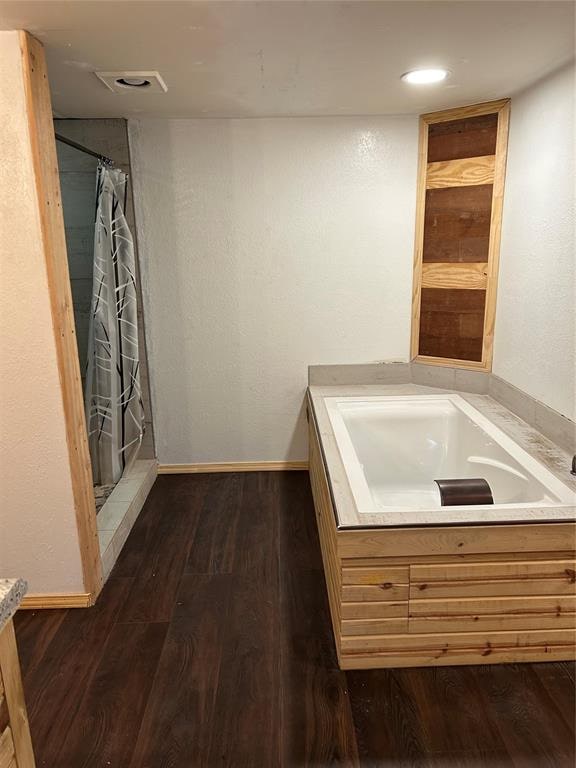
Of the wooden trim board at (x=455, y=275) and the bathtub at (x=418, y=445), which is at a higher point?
the wooden trim board at (x=455, y=275)

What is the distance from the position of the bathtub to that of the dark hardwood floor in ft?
2.07

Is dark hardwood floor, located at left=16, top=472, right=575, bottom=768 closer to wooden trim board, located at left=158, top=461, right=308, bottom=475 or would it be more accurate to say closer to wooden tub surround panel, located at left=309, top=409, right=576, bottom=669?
wooden tub surround panel, located at left=309, top=409, right=576, bottom=669

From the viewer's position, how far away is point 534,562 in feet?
6.41

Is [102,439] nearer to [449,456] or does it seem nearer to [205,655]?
[205,655]

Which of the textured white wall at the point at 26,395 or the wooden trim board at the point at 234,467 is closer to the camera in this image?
the textured white wall at the point at 26,395

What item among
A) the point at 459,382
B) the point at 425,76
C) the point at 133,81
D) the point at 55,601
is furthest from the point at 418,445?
the point at 133,81

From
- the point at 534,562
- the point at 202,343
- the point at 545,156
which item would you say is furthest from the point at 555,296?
the point at 202,343

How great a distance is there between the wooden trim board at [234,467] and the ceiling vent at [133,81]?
7.26 ft

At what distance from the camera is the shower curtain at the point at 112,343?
2.95 meters

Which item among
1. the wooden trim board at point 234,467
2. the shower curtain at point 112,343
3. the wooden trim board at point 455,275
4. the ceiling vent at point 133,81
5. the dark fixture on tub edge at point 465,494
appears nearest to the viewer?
the dark fixture on tub edge at point 465,494

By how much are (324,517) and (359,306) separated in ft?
4.93

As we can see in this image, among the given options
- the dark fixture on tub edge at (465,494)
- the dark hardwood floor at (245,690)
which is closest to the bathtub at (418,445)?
the dark fixture on tub edge at (465,494)

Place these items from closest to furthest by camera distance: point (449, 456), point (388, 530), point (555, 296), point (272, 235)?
point (388, 530) < point (555, 296) < point (449, 456) < point (272, 235)

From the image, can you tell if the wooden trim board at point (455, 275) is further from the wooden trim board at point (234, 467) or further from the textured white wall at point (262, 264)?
the wooden trim board at point (234, 467)
